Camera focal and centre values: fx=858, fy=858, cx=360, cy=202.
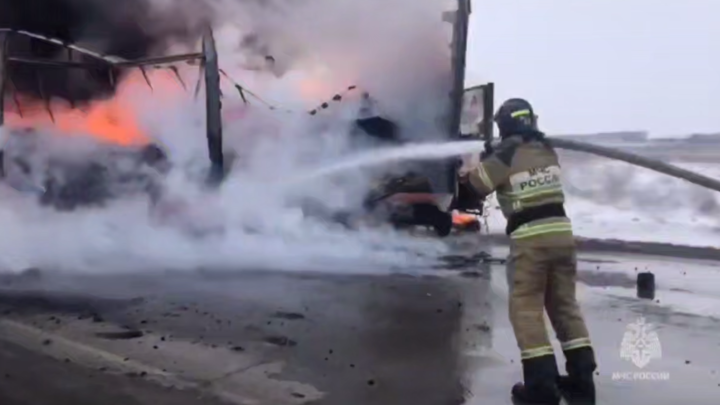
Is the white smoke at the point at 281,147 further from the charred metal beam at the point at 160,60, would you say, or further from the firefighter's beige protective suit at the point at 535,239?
the firefighter's beige protective suit at the point at 535,239

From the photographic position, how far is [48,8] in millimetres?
9203

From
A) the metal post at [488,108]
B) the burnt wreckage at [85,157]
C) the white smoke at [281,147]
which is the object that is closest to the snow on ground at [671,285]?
the metal post at [488,108]

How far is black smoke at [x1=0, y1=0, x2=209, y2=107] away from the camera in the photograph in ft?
29.7

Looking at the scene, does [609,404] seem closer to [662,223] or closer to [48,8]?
[48,8]

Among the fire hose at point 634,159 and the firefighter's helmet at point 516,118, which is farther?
the fire hose at point 634,159

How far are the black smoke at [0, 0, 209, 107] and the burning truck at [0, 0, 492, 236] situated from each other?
1 centimetres

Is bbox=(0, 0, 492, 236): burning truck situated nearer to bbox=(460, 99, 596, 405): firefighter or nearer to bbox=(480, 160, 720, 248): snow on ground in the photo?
bbox=(480, 160, 720, 248): snow on ground

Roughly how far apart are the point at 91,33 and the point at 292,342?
18.8ft

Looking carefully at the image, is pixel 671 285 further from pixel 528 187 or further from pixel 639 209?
pixel 639 209

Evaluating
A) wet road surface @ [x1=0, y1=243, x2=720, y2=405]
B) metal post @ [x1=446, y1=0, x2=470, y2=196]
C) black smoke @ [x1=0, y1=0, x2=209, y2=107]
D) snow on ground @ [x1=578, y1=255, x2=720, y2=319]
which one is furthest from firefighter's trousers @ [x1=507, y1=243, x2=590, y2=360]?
black smoke @ [x1=0, y1=0, x2=209, y2=107]

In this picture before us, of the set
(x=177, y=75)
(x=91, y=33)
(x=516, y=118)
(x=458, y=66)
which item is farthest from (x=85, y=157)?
(x=516, y=118)

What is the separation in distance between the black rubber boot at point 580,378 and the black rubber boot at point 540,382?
14 centimetres

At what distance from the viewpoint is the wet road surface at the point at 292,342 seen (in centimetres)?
429

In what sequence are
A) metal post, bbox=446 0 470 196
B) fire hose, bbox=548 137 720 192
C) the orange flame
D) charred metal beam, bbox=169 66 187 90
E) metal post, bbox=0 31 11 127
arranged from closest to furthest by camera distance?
1. fire hose, bbox=548 137 720 192
2. metal post, bbox=0 31 11 127
3. the orange flame
4. charred metal beam, bbox=169 66 187 90
5. metal post, bbox=446 0 470 196
